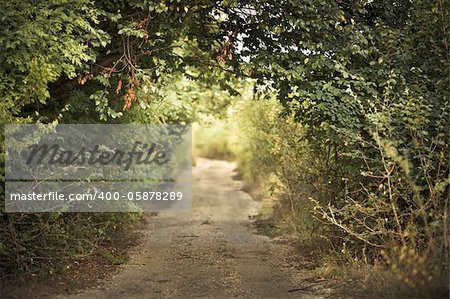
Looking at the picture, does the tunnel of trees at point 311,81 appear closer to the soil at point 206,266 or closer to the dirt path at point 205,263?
the soil at point 206,266

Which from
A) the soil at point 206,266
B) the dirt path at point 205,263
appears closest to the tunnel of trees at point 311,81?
the soil at point 206,266

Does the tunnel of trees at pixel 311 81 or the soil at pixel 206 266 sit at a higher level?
the tunnel of trees at pixel 311 81

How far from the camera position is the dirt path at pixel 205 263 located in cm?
782

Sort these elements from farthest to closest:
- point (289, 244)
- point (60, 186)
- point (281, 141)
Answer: point (281, 141) < point (289, 244) < point (60, 186)

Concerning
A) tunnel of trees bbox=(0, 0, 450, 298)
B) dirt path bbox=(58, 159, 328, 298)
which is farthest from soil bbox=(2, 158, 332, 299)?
tunnel of trees bbox=(0, 0, 450, 298)

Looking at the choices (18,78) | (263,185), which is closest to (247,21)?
(18,78)

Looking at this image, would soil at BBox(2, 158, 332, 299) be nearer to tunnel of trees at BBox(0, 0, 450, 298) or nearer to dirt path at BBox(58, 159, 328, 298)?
dirt path at BBox(58, 159, 328, 298)

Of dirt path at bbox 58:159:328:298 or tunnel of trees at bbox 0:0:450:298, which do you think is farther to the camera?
dirt path at bbox 58:159:328:298

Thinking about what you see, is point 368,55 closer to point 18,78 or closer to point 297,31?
point 297,31

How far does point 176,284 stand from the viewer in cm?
819

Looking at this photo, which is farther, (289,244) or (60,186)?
(289,244)

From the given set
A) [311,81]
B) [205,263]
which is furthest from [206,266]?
[311,81]

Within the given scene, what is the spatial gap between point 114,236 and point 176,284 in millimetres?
3546

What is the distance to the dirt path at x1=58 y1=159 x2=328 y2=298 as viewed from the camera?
7816 millimetres
